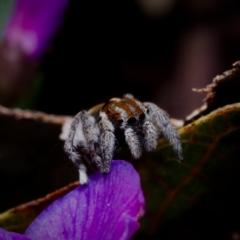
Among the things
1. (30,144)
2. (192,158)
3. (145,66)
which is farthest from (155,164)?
(145,66)

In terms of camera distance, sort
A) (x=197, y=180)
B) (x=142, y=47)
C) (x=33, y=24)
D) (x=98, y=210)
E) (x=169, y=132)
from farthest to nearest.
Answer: (x=142, y=47) → (x=33, y=24) → (x=197, y=180) → (x=169, y=132) → (x=98, y=210)

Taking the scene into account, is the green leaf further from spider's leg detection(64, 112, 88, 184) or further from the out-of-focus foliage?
spider's leg detection(64, 112, 88, 184)

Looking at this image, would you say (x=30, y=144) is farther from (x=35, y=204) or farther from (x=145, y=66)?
(x=145, y=66)

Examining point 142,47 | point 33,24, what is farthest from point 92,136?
point 142,47

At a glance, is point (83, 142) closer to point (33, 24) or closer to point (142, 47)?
point (33, 24)

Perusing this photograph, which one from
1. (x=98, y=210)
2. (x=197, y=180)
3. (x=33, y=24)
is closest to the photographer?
(x=98, y=210)

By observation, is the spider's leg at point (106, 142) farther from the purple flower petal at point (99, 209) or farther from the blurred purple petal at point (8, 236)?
the blurred purple petal at point (8, 236)

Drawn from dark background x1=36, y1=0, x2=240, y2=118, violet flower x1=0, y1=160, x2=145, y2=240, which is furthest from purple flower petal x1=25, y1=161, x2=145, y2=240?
dark background x1=36, y1=0, x2=240, y2=118

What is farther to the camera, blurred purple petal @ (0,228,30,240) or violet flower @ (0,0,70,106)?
violet flower @ (0,0,70,106)
